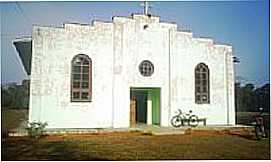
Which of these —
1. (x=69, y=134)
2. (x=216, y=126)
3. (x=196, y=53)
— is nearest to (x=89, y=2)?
(x=69, y=134)

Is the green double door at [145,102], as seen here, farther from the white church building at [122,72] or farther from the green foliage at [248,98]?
the green foliage at [248,98]

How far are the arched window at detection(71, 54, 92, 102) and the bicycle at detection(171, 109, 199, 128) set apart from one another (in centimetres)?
343

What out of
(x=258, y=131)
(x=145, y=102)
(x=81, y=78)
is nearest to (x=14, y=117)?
(x=81, y=78)

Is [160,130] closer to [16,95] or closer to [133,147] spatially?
[133,147]

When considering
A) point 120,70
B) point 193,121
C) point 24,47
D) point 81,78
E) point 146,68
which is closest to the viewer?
point 81,78

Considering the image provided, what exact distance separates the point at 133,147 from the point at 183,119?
4658mm

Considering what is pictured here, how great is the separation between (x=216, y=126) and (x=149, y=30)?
4559 mm

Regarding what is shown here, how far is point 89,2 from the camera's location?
1288cm

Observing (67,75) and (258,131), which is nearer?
(258,131)

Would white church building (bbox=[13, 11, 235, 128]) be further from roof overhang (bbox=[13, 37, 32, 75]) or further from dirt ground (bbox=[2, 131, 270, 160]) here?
dirt ground (bbox=[2, 131, 270, 160])

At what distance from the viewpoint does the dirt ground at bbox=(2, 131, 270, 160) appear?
10.7 meters

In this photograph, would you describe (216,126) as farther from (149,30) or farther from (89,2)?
(89,2)

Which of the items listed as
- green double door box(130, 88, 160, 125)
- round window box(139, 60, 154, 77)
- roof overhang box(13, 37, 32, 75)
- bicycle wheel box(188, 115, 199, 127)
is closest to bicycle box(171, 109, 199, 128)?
bicycle wheel box(188, 115, 199, 127)

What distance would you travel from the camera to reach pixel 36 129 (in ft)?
44.4
